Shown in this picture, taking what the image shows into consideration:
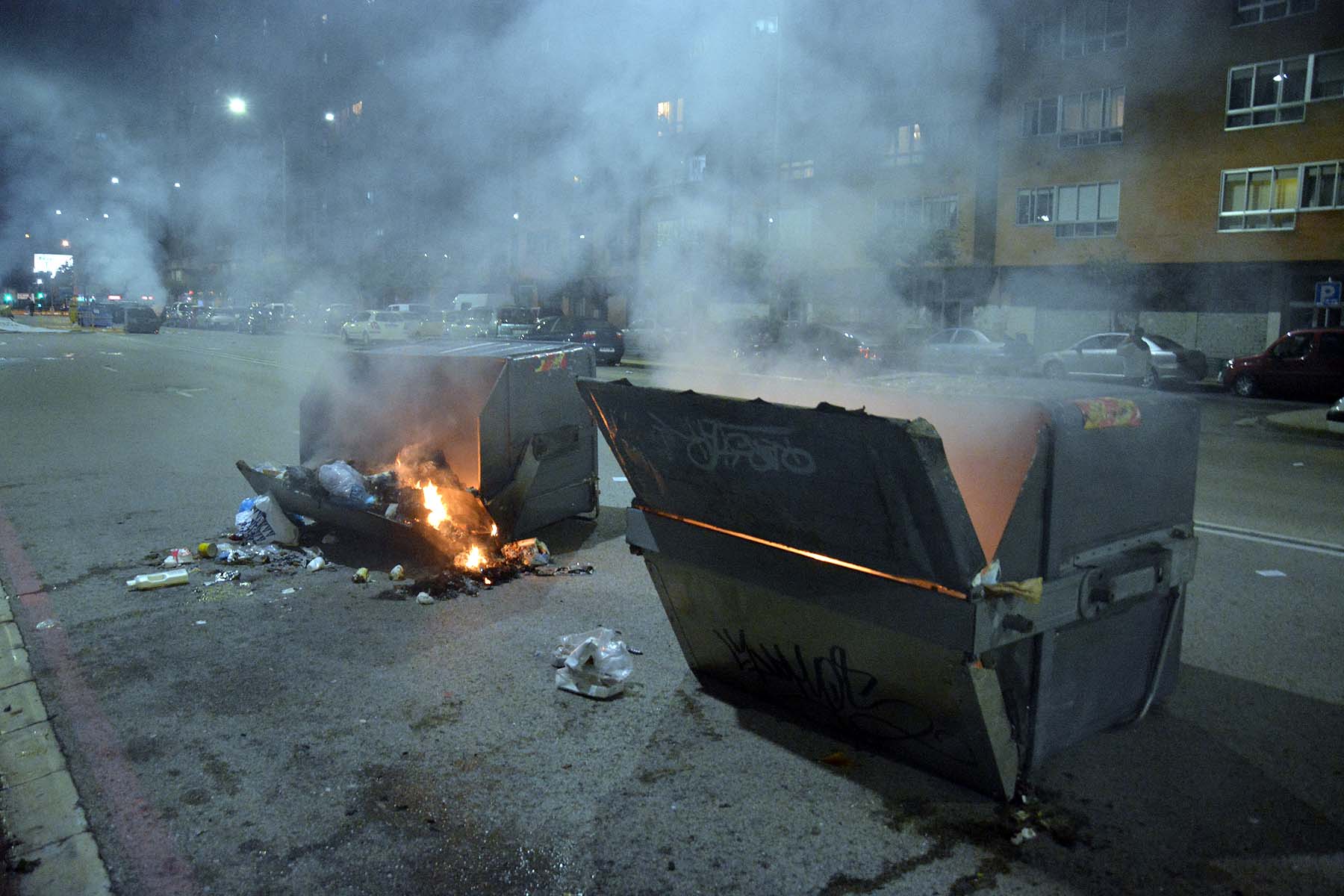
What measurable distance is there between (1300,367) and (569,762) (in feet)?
67.1

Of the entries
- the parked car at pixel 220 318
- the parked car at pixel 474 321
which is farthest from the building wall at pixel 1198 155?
the parked car at pixel 220 318

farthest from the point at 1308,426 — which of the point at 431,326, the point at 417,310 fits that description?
the point at 417,310

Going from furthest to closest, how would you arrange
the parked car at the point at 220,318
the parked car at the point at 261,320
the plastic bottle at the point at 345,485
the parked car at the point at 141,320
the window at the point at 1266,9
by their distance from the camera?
the parked car at the point at 141,320 < the parked car at the point at 220,318 < the window at the point at 1266,9 < the parked car at the point at 261,320 < the plastic bottle at the point at 345,485

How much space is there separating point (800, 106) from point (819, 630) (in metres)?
3.33

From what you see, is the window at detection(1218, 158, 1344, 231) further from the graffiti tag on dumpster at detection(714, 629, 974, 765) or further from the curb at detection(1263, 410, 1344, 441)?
the graffiti tag on dumpster at detection(714, 629, 974, 765)

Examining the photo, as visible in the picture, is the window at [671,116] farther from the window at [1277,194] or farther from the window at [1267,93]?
the window at [1277,194]

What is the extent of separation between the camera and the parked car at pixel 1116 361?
6707 mm

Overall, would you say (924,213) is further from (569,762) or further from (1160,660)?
(569,762)

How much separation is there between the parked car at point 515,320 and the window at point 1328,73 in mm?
22760

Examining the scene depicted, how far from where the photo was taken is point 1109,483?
3197 mm

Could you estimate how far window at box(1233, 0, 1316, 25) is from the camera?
72.7ft

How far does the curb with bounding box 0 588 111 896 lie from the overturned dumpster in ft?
7.49

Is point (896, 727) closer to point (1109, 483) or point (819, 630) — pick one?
point (819, 630)

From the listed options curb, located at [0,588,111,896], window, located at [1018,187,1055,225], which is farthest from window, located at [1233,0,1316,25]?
curb, located at [0,588,111,896]
